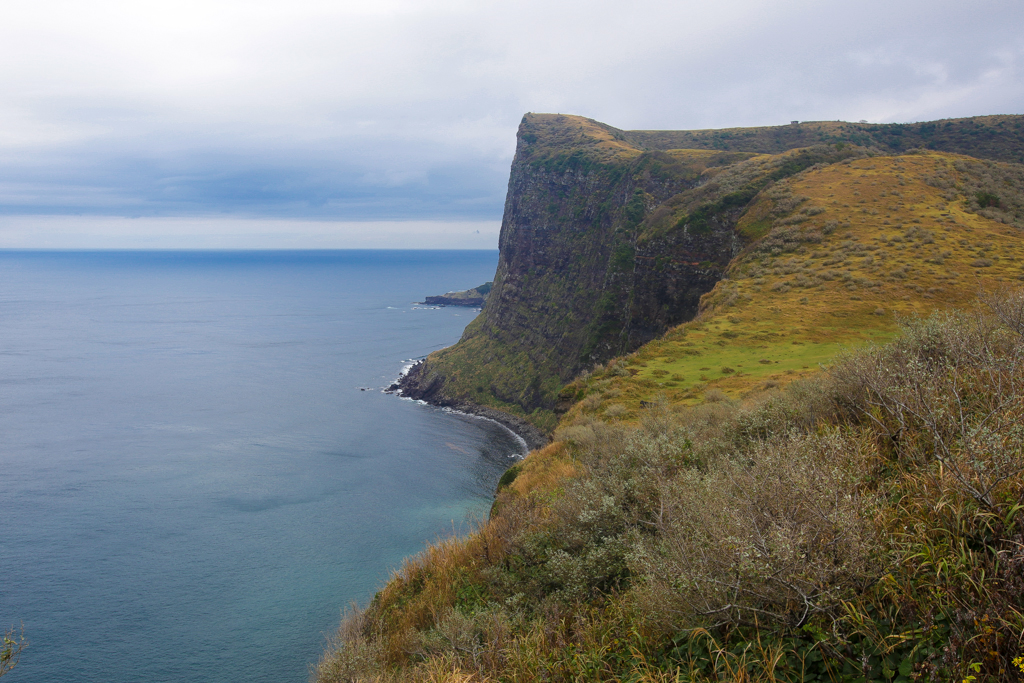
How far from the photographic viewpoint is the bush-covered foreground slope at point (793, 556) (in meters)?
4.95

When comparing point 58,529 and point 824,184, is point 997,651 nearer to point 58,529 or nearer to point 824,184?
point 824,184

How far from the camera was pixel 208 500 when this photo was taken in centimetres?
4944

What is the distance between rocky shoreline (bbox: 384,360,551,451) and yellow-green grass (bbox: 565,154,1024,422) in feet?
126

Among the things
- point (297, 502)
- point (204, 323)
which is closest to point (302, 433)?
point (297, 502)

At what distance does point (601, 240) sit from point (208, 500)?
205ft

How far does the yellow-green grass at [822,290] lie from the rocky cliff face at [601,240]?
7090 millimetres

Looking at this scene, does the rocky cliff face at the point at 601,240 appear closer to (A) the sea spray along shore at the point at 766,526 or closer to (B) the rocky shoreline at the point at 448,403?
(B) the rocky shoreline at the point at 448,403

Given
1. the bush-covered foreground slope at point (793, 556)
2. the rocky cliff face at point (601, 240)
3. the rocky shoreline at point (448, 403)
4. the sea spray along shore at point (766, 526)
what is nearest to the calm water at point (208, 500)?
the rocky shoreline at point (448, 403)

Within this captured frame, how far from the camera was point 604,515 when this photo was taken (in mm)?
10312

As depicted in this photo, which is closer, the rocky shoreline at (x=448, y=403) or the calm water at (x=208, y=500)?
the calm water at (x=208, y=500)

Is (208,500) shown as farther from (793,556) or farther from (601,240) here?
(601,240)

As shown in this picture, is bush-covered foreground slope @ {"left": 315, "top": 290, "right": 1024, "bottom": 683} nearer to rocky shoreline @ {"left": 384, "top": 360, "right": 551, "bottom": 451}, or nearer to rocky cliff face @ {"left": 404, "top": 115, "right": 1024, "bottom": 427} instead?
rocky cliff face @ {"left": 404, "top": 115, "right": 1024, "bottom": 427}

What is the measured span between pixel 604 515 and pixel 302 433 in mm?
65760

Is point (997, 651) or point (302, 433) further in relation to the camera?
point (302, 433)
